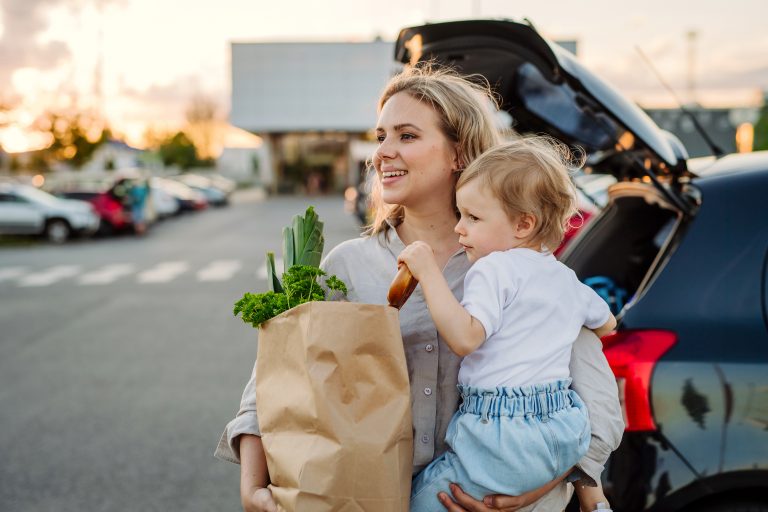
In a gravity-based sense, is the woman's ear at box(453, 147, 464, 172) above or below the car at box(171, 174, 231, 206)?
above

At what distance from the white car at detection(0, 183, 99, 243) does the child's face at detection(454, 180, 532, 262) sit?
2226cm

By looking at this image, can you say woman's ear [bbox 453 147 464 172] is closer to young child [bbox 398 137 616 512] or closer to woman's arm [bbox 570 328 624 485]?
young child [bbox 398 137 616 512]

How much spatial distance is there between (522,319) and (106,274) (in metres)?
14.0

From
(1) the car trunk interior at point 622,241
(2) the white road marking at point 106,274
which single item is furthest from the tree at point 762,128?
(1) the car trunk interior at point 622,241

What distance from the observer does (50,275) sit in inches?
577

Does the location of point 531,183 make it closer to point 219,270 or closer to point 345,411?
point 345,411

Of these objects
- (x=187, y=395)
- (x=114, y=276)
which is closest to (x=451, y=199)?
(x=187, y=395)

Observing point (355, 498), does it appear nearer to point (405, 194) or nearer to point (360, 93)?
point (405, 194)

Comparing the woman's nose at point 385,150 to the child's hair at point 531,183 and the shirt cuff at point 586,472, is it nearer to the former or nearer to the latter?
the child's hair at point 531,183

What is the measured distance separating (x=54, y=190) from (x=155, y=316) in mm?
17705

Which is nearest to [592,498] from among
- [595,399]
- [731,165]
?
[595,399]

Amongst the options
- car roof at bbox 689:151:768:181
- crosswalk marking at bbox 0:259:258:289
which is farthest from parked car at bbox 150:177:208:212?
car roof at bbox 689:151:768:181

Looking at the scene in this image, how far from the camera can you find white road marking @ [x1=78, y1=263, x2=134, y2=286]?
1359cm

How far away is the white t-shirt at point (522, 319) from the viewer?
1721 mm
